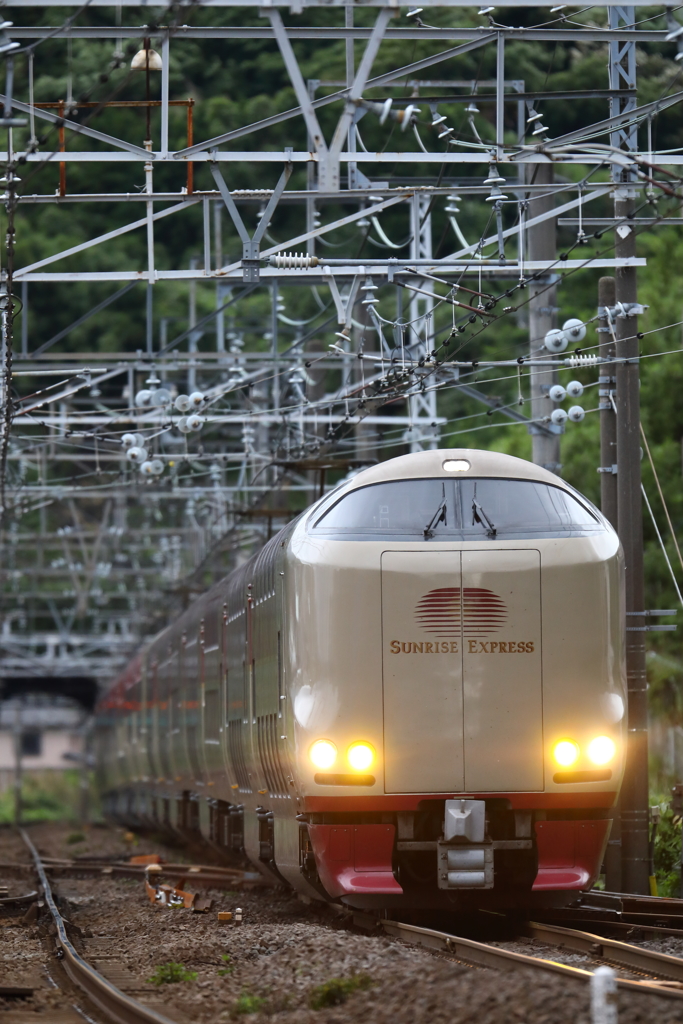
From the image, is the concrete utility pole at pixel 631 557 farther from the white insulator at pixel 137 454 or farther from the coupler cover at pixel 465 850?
the white insulator at pixel 137 454

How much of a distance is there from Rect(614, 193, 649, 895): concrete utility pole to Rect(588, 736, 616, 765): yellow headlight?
12.2 feet

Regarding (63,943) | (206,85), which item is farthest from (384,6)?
(206,85)

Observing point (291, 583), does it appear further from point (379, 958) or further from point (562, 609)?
point (379, 958)

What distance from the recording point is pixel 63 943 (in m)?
12.3

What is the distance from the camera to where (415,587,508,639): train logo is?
11078 mm

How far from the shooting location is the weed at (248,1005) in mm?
8375

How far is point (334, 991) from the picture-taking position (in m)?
8.24

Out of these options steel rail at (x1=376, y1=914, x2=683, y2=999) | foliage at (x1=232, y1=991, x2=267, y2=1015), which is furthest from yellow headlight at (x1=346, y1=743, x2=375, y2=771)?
foliage at (x1=232, y1=991, x2=267, y2=1015)

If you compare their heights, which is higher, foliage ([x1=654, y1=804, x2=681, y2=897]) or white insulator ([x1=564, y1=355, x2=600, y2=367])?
white insulator ([x1=564, y1=355, x2=600, y2=367])

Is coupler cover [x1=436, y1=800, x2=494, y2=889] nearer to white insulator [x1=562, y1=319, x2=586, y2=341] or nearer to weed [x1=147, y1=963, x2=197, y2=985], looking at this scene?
weed [x1=147, y1=963, x2=197, y2=985]

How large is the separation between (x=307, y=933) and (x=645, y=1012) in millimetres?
4656

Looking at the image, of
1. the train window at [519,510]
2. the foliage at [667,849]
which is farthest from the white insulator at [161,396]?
the train window at [519,510]

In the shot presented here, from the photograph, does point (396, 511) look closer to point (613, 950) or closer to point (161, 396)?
point (613, 950)

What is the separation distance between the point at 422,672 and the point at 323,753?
0.87 metres
